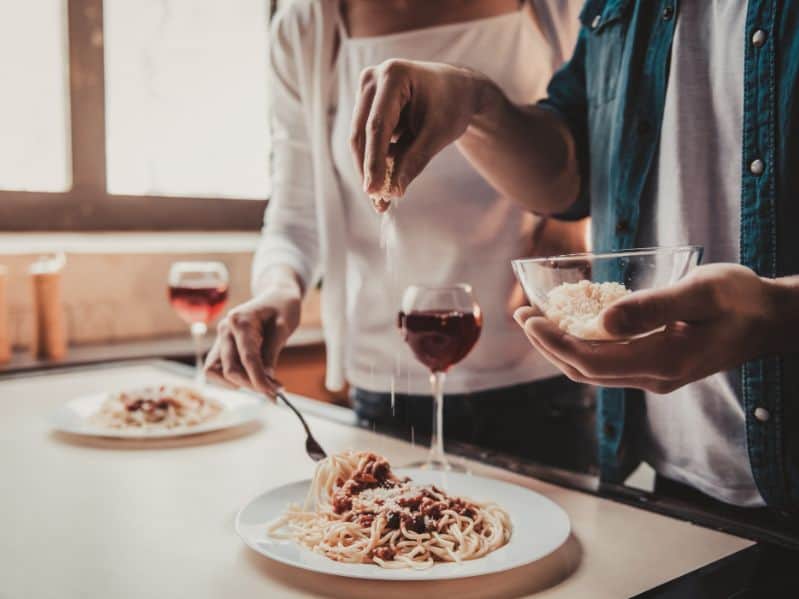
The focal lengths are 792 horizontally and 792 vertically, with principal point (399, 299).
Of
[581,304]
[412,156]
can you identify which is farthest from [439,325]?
[581,304]

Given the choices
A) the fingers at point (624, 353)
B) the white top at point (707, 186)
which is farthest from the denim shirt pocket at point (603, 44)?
the fingers at point (624, 353)

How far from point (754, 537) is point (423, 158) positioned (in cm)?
61

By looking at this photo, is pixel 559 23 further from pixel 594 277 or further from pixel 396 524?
pixel 396 524

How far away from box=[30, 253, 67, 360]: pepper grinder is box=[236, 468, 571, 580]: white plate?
1808mm

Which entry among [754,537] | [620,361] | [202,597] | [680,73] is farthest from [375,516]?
[680,73]

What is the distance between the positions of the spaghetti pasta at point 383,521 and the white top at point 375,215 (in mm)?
721

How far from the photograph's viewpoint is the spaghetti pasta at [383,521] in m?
0.84

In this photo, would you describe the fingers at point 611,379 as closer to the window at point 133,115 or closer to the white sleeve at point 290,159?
the white sleeve at point 290,159

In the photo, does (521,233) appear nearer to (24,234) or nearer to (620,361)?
(620,361)

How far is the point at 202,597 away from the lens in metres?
0.78

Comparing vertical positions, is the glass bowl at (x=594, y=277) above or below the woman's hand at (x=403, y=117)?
below

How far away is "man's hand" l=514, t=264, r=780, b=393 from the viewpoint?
2.59 feet

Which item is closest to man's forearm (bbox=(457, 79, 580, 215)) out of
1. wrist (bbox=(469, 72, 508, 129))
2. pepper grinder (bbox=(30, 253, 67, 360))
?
wrist (bbox=(469, 72, 508, 129))

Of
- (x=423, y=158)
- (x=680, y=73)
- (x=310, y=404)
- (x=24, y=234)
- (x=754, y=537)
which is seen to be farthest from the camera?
(x=24, y=234)
